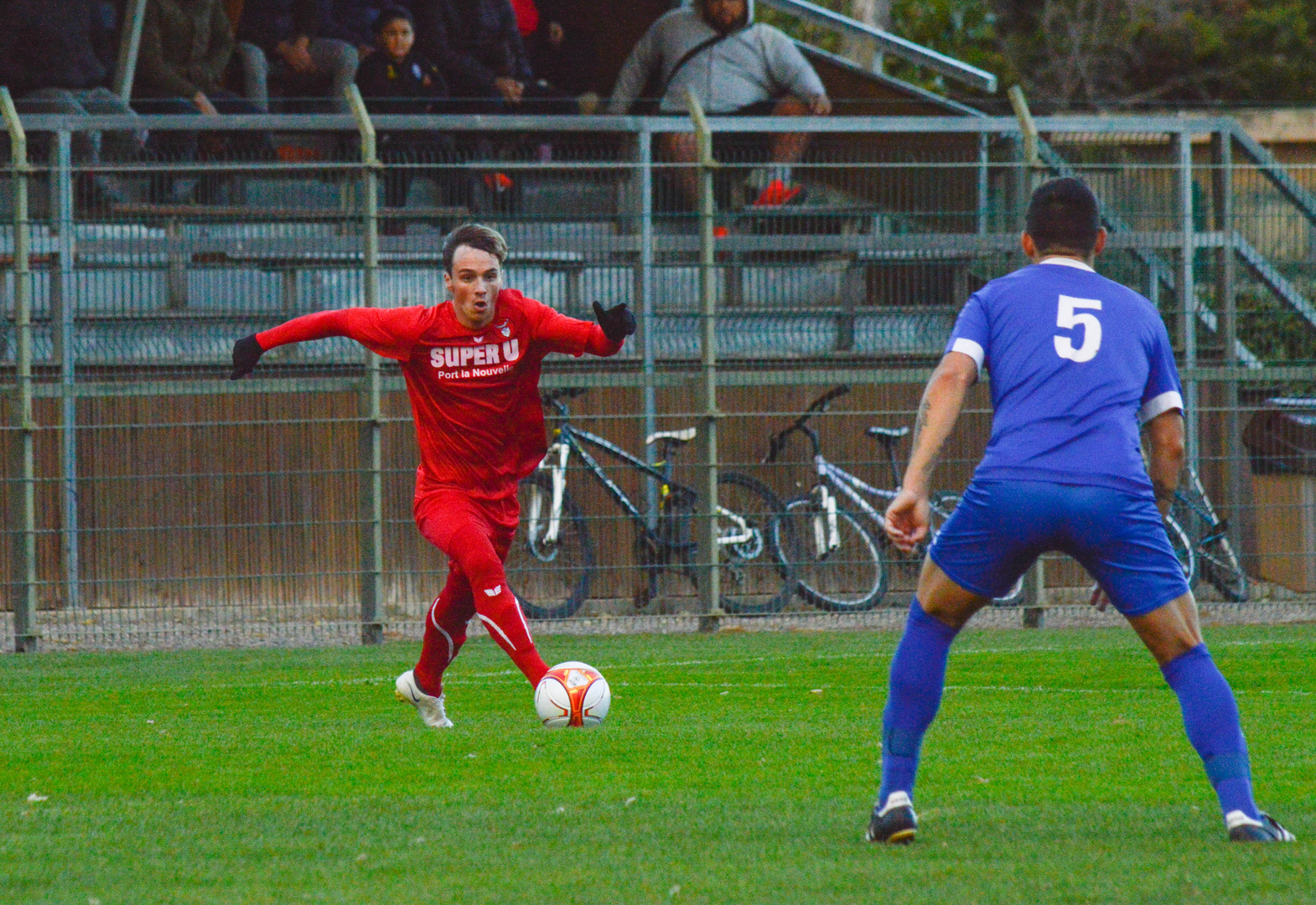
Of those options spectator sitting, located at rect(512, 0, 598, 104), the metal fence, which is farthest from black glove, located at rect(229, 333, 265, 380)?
spectator sitting, located at rect(512, 0, 598, 104)

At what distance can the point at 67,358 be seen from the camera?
1241 centimetres

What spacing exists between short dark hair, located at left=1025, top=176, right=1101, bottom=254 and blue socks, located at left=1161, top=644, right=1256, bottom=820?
1.09 metres

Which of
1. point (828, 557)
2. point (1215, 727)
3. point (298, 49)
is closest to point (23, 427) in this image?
point (298, 49)

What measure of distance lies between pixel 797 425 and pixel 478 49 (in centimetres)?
463

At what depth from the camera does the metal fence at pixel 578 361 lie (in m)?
12.5

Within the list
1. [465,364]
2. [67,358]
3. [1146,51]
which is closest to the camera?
[465,364]

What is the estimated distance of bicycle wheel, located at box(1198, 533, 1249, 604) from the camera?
13.4m

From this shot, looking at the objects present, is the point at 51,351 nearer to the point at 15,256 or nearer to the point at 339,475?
the point at 15,256

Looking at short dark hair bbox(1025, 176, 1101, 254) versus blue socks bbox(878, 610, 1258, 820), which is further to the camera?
short dark hair bbox(1025, 176, 1101, 254)

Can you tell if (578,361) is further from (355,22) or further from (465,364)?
(465,364)

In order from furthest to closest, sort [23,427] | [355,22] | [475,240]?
1. [355,22]
2. [23,427]
3. [475,240]

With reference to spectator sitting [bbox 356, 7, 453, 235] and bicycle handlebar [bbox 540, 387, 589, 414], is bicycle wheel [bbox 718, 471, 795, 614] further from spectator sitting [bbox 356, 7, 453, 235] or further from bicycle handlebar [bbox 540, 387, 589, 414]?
spectator sitting [bbox 356, 7, 453, 235]

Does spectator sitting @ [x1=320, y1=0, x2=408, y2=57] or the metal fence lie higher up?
spectator sitting @ [x1=320, y1=0, x2=408, y2=57]

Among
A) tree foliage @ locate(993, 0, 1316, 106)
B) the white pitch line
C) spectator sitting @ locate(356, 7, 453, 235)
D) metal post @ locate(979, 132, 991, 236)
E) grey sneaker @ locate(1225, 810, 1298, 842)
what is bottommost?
the white pitch line
